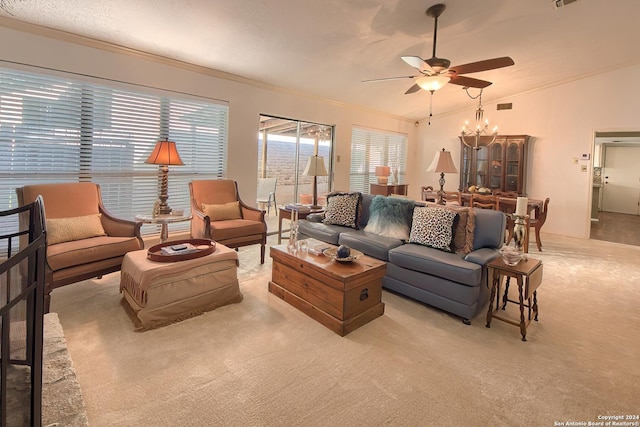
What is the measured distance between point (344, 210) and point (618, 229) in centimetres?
668

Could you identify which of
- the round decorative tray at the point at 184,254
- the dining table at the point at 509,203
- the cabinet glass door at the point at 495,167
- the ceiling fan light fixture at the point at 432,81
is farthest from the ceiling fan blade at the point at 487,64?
the cabinet glass door at the point at 495,167

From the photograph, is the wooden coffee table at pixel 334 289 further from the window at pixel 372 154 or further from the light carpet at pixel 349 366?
the window at pixel 372 154

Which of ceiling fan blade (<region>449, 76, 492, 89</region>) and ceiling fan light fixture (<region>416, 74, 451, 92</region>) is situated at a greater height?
ceiling fan blade (<region>449, 76, 492, 89</region>)

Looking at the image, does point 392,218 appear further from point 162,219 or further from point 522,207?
point 162,219

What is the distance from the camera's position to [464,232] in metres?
3.08

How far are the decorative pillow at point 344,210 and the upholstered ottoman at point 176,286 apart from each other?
5.19 ft

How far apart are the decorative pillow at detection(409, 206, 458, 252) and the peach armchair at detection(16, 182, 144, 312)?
2.63 metres

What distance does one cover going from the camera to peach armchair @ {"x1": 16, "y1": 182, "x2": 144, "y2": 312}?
8.47ft

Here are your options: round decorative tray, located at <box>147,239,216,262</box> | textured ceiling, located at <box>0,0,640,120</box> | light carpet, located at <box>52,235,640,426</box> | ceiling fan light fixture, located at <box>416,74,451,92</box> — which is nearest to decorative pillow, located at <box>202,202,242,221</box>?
round decorative tray, located at <box>147,239,216,262</box>

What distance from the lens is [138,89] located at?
3.94 metres

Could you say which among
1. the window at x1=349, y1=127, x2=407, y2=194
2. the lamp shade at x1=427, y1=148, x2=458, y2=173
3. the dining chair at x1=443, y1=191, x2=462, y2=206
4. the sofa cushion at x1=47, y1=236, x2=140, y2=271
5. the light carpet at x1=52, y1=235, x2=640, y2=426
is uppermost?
the window at x1=349, y1=127, x2=407, y2=194

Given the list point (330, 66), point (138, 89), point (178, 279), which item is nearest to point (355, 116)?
point (330, 66)

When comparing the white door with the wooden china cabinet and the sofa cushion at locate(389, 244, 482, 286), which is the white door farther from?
the sofa cushion at locate(389, 244, 482, 286)

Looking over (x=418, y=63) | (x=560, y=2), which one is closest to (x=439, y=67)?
(x=418, y=63)
